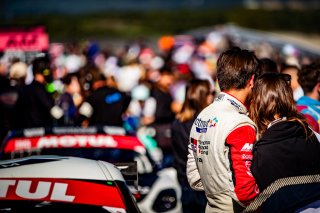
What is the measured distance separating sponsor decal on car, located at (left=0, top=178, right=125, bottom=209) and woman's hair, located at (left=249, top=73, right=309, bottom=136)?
1.07 meters

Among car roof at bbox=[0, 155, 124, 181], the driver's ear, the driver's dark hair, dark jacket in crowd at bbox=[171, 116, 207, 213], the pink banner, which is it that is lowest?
dark jacket in crowd at bbox=[171, 116, 207, 213]

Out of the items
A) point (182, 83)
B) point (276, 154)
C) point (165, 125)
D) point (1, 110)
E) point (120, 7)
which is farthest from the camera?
point (120, 7)

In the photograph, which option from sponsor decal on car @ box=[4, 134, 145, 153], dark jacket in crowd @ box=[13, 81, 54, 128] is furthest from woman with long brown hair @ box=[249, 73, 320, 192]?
dark jacket in crowd @ box=[13, 81, 54, 128]

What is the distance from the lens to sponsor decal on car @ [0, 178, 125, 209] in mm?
4582

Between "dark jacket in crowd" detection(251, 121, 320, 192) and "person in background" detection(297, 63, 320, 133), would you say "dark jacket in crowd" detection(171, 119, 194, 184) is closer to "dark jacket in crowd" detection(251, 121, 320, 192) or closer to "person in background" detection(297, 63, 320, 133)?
"person in background" detection(297, 63, 320, 133)

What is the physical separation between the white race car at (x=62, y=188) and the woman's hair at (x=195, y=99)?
6.63 feet

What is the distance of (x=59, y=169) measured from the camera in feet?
16.3

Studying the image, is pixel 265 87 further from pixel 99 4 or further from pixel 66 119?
pixel 99 4

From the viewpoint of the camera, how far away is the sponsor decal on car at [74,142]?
752 centimetres

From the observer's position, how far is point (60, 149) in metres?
7.59

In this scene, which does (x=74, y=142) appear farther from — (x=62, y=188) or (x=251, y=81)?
(x=251, y=81)

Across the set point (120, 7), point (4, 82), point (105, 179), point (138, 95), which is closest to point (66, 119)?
point (4, 82)

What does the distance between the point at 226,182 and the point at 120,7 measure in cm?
7691

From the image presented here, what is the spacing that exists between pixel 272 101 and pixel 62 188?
147cm
